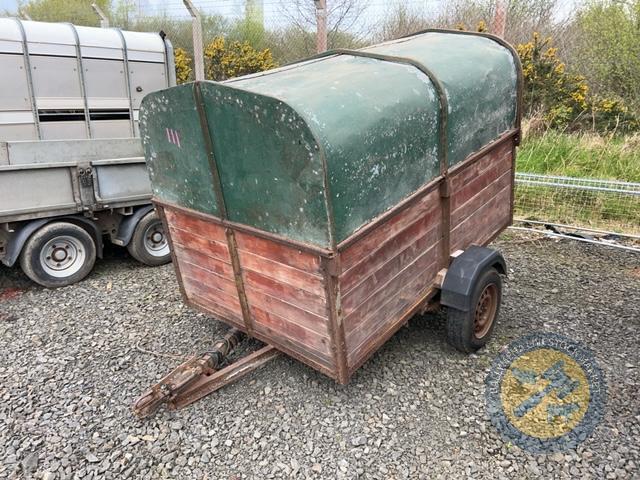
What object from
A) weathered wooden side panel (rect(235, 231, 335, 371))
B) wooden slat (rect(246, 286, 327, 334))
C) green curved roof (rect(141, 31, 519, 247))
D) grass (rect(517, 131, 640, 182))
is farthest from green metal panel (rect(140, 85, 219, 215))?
grass (rect(517, 131, 640, 182))

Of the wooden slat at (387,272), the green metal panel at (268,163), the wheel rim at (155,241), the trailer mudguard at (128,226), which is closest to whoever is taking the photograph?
the green metal panel at (268,163)

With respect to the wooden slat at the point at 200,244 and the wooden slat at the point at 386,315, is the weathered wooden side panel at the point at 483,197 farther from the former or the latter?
the wooden slat at the point at 200,244

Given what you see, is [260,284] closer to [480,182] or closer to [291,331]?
[291,331]

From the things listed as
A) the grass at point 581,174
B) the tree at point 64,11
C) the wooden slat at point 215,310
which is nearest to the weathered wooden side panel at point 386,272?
the wooden slat at point 215,310

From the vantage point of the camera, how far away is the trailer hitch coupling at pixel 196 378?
3.15 meters

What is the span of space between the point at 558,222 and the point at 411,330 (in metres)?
3.17

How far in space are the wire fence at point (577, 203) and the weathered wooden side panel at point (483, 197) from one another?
178 cm

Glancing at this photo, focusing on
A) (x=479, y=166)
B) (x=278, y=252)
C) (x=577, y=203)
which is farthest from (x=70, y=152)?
(x=577, y=203)

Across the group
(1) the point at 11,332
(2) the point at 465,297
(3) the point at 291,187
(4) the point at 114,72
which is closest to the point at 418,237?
(2) the point at 465,297

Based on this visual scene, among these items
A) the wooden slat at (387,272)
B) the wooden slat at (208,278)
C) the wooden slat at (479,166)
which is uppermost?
the wooden slat at (479,166)

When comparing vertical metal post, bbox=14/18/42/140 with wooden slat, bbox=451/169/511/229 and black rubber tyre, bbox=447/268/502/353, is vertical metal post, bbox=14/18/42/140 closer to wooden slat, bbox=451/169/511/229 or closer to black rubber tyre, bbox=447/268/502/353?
wooden slat, bbox=451/169/511/229

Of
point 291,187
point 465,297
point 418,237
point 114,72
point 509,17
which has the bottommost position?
point 465,297

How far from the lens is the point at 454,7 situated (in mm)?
12719

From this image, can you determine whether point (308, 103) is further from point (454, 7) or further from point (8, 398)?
point (454, 7)
